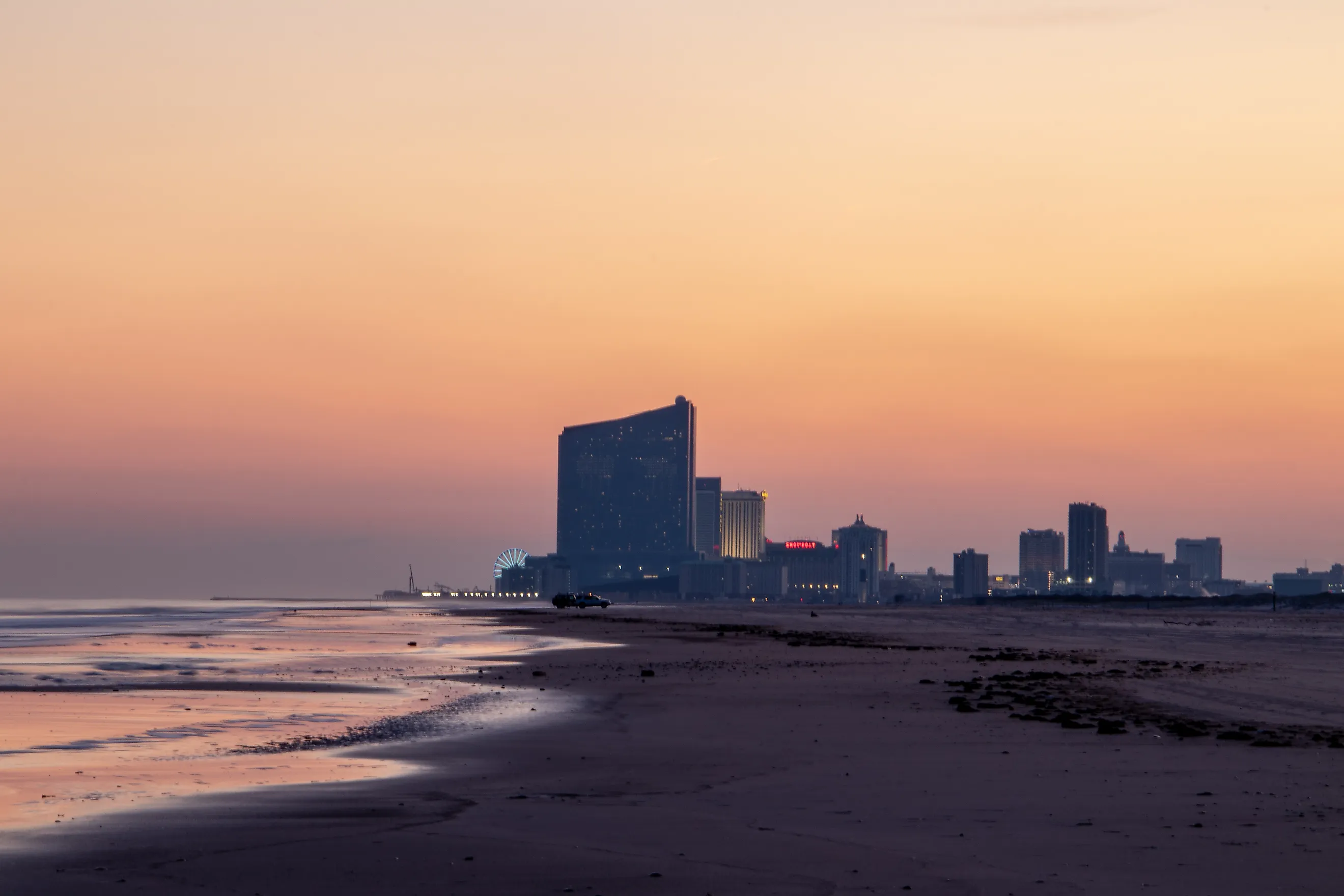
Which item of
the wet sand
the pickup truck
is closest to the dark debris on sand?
the wet sand

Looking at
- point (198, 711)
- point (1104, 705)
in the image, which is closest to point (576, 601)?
point (198, 711)

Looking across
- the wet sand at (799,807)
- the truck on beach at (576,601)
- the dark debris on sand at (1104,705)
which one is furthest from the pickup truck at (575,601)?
the wet sand at (799,807)

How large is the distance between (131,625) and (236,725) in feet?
252

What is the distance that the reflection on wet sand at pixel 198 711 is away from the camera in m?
16.9

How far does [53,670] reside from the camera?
130 feet

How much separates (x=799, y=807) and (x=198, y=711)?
15977 millimetres

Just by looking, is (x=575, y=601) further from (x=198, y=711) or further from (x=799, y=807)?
(x=799, y=807)

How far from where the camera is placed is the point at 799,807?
15.0 m

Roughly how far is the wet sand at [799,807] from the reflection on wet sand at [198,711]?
3.97 ft

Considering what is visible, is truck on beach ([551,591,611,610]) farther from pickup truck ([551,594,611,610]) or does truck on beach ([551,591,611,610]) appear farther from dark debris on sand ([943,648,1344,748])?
dark debris on sand ([943,648,1344,748])

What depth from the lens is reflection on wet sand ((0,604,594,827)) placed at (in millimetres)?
16859

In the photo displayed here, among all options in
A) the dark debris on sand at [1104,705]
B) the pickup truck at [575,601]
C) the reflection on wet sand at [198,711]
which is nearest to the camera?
the reflection on wet sand at [198,711]

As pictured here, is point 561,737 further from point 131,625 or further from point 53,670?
Answer: point 131,625

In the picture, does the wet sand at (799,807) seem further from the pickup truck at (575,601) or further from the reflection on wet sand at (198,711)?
the pickup truck at (575,601)
